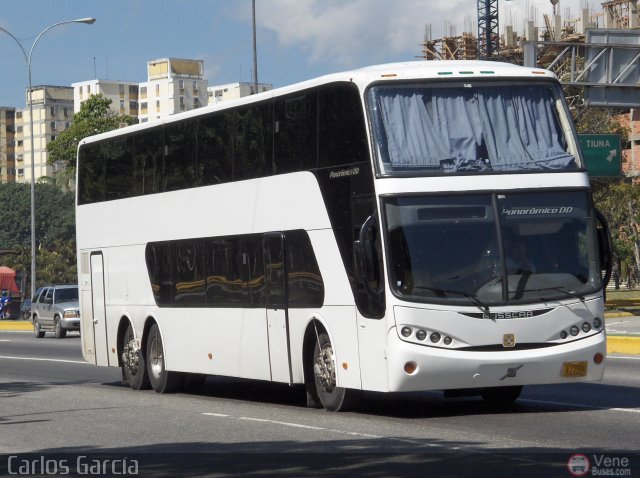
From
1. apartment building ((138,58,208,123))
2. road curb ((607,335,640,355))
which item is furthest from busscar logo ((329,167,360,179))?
apartment building ((138,58,208,123))

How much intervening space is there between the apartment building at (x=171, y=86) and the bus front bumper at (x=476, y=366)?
578 feet

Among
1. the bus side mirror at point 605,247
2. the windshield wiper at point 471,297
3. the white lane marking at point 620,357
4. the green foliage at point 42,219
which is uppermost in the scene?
the green foliage at point 42,219

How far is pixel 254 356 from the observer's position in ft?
56.7

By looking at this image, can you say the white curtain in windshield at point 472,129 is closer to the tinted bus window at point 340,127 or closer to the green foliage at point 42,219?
the tinted bus window at point 340,127

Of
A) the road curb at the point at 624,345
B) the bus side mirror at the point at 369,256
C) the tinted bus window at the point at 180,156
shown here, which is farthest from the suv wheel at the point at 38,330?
the bus side mirror at the point at 369,256

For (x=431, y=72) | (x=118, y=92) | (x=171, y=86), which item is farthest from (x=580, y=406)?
(x=118, y=92)

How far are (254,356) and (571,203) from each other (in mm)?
4836

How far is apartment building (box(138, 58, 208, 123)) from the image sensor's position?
190m

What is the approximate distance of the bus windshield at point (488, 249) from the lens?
13859mm

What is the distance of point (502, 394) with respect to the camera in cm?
1579

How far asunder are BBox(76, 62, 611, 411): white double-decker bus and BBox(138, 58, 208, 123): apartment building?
568 ft

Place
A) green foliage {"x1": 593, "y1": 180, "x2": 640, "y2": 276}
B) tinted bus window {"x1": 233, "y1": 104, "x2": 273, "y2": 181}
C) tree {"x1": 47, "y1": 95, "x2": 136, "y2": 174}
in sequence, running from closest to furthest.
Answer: tinted bus window {"x1": 233, "y1": 104, "x2": 273, "y2": 181}, green foliage {"x1": 593, "y1": 180, "x2": 640, "y2": 276}, tree {"x1": 47, "y1": 95, "x2": 136, "y2": 174}

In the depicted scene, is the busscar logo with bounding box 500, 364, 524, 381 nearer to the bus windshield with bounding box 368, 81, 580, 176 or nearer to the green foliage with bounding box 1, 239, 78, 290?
the bus windshield with bounding box 368, 81, 580, 176

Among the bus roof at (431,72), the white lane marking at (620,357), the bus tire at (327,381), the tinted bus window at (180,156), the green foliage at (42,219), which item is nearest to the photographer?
the bus roof at (431,72)
